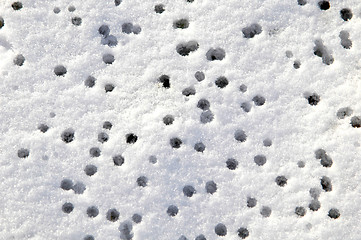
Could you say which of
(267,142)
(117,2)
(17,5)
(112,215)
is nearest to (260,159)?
(267,142)

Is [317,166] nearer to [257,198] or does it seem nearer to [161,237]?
[257,198]

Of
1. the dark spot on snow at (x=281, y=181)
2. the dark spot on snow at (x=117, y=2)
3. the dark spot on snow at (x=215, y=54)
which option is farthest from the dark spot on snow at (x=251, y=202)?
the dark spot on snow at (x=117, y=2)

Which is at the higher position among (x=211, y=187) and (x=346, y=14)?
(x=346, y=14)

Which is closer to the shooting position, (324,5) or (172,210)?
(172,210)

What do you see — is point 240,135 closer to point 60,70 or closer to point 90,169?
point 90,169

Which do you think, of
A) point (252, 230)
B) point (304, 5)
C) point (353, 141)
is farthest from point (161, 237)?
point (304, 5)

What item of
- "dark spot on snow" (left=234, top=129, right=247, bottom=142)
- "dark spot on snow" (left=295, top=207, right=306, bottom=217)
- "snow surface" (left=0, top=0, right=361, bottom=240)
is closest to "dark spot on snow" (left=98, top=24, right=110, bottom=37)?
"snow surface" (left=0, top=0, right=361, bottom=240)

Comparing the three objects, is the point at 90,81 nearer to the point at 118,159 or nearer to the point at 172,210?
the point at 118,159

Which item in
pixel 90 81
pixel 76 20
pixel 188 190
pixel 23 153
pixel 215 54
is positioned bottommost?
pixel 188 190
